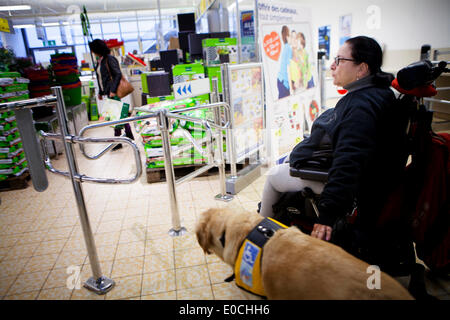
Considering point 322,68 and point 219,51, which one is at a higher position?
point 219,51

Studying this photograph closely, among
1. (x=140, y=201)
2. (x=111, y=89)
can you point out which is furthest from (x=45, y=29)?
(x=140, y=201)

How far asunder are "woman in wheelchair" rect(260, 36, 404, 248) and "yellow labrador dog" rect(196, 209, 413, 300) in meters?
0.27

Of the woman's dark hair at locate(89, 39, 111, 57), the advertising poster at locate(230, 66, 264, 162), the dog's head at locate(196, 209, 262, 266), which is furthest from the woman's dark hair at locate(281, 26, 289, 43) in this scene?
the woman's dark hair at locate(89, 39, 111, 57)

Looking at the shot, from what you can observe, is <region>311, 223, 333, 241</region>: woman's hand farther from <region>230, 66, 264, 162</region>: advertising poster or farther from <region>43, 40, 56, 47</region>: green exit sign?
<region>43, 40, 56, 47</region>: green exit sign

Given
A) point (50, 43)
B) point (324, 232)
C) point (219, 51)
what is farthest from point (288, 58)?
point (50, 43)

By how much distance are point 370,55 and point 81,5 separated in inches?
560

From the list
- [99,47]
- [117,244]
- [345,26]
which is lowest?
[117,244]

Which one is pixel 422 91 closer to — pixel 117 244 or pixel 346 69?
pixel 346 69

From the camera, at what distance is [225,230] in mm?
1327

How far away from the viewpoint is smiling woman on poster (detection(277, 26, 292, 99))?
2.82 meters

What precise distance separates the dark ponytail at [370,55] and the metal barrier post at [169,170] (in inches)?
48.8

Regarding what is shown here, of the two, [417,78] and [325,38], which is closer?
[417,78]

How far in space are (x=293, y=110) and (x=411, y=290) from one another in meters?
2.04
